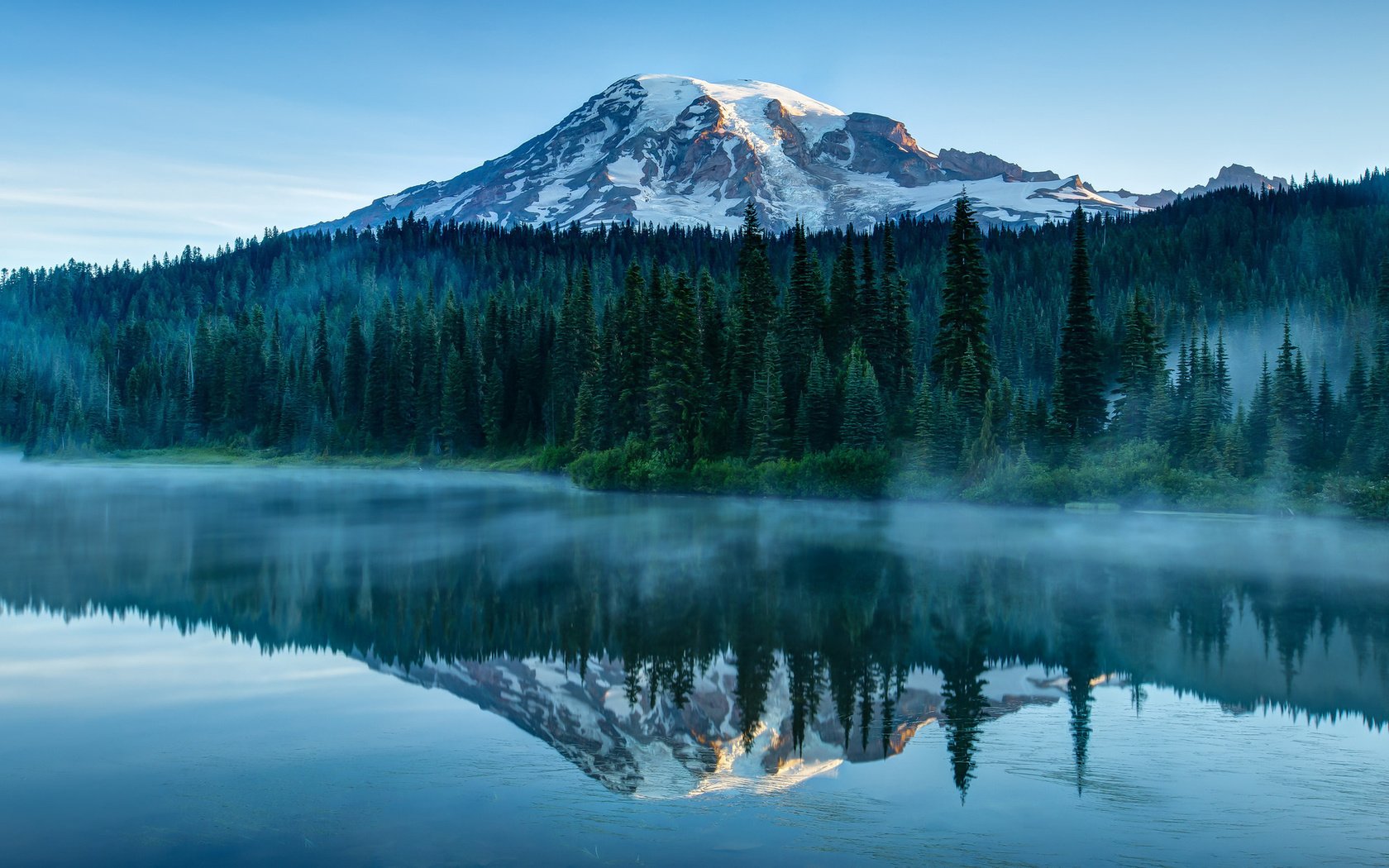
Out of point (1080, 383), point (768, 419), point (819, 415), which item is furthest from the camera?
point (768, 419)

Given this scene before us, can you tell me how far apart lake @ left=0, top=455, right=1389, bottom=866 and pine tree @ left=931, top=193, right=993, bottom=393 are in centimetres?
3419

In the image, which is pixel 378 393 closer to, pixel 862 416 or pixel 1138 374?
pixel 862 416

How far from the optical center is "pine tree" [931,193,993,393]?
264 ft

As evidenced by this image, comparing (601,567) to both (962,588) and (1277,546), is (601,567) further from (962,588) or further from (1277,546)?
(1277,546)

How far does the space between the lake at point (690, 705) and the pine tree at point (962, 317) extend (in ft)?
112

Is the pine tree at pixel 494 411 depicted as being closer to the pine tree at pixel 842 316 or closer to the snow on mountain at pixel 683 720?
the pine tree at pixel 842 316

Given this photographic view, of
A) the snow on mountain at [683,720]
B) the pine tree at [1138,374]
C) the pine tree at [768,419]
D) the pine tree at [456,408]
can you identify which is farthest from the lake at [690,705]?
the pine tree at [456,408]

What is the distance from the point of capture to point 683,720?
20984mm

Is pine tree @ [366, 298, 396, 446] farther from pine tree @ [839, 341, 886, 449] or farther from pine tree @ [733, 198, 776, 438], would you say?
pine tree @ [839, 341, 886, 449]

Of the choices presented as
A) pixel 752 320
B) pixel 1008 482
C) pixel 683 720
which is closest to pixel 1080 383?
pixel 1008 482

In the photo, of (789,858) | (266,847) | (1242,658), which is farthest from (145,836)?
(1242,658)

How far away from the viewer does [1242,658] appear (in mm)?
26906

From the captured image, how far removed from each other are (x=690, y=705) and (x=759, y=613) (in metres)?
10.2

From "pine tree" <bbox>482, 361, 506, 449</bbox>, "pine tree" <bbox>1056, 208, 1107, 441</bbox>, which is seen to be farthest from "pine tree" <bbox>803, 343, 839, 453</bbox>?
"pine tree" <bbox>482, 361, 506, 449</bbox>
